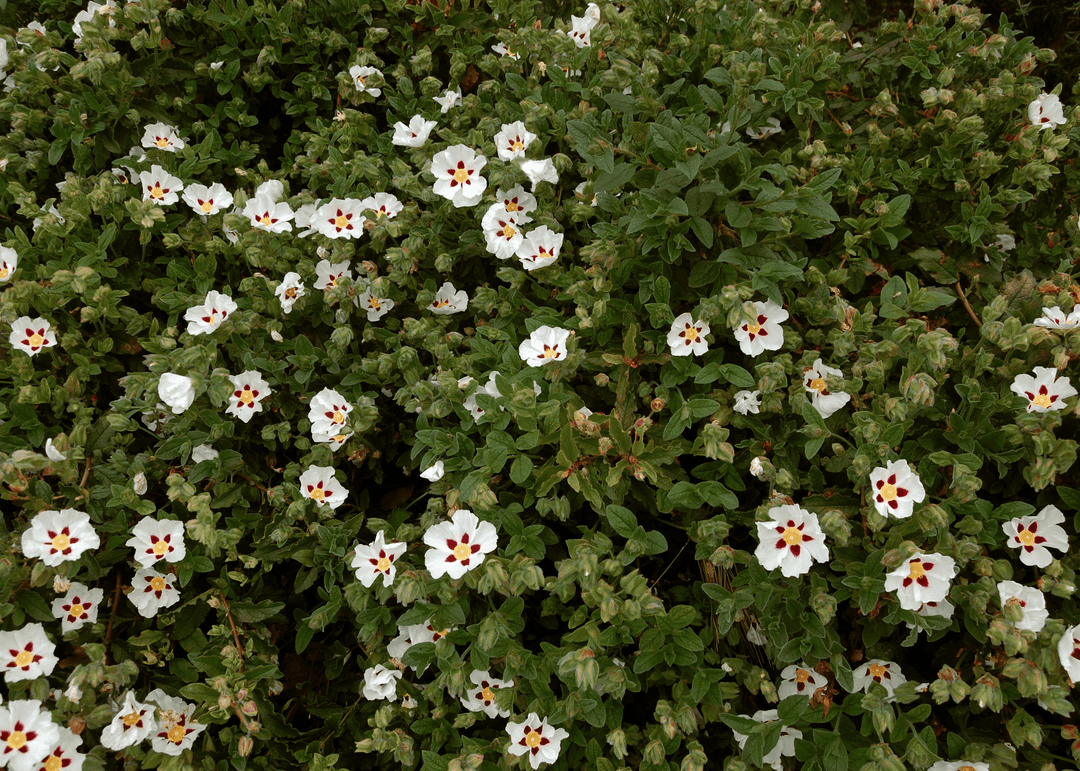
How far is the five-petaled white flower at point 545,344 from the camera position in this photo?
2.46 metres

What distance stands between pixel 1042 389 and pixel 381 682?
86.9 inches

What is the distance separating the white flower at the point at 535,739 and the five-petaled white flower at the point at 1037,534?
141 centimetres

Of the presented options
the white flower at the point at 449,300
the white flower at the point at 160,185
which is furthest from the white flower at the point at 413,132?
the white flower at the point at 160,185

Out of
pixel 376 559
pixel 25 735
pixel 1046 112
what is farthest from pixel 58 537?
pixel 1046 112

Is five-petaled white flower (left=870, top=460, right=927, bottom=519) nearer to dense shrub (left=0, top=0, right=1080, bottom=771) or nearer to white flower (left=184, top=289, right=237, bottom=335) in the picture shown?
dense shrub (left=0, top=0, right=1080, bottom=771)

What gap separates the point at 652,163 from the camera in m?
2.60

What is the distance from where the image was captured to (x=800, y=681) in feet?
7.47

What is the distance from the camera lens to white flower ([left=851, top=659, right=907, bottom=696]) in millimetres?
2262

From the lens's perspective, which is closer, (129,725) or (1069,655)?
(1069,655)

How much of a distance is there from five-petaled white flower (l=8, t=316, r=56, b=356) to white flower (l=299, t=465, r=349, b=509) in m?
1.01

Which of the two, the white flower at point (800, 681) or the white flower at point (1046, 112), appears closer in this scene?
the white flower at point (800, 681)

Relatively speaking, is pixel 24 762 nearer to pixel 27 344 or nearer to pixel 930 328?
pixel 27 344

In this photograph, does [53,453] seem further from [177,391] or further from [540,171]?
[540,171]

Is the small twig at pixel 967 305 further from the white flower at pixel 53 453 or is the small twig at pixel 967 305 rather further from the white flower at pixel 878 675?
the white flower at pixel 53 453
